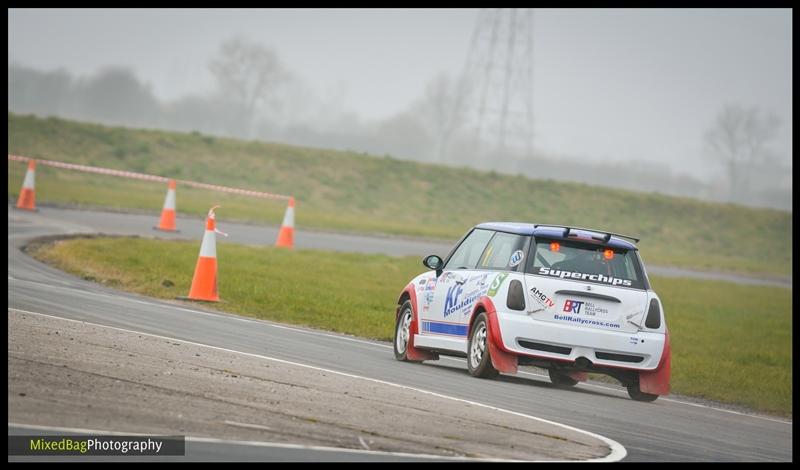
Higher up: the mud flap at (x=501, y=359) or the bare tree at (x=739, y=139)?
the bare tree at (x=739, y=139)

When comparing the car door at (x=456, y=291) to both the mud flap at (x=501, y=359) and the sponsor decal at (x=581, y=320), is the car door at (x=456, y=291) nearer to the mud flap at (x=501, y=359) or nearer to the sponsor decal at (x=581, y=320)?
the mud flap at (x=501, y=359)

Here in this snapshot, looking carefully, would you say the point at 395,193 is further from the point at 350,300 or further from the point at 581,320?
the point at 581,320

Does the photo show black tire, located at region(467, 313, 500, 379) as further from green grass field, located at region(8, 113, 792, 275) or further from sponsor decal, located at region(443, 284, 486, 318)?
green grass field, located at region(8, 113, 792, 275)

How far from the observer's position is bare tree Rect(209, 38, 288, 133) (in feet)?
487

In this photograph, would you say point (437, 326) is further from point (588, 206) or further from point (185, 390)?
point (588, 206)

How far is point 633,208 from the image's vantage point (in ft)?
265

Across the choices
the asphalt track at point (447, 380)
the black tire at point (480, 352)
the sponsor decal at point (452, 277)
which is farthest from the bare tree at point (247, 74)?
the black tire at point (480, 352)

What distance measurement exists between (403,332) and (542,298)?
7.62 ft

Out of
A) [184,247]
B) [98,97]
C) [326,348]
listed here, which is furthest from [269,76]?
[326,348]

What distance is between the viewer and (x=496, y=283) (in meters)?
13.0

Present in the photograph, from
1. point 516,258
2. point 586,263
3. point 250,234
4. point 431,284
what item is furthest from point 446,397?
point 250,234

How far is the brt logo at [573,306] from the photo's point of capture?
41.7ft

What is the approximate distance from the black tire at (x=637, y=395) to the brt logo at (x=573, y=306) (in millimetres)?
949
